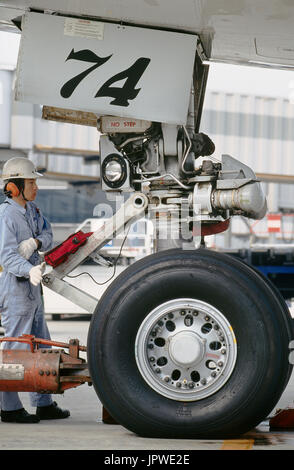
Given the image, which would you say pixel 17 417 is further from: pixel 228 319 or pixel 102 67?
pixel 102 67

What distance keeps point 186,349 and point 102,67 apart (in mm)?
1506

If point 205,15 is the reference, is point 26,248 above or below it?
below

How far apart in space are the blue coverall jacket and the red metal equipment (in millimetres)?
303

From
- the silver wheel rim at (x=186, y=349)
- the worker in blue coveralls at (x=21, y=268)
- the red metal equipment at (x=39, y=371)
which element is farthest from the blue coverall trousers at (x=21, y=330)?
the silver wheel rim at (x=186, y=349)

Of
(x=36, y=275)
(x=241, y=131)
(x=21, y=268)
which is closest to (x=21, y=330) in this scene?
(x=21, y=268)

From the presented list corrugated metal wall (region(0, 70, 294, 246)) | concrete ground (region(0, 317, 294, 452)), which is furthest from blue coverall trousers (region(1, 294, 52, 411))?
corrugated metal wall (region(0, 70, 294, 246))

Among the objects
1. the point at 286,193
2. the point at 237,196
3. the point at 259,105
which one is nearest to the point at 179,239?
the point at 237,196

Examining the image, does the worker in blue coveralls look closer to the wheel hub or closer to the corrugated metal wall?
the wheel hub

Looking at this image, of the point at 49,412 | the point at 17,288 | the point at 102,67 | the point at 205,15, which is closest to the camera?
the point at 205,15

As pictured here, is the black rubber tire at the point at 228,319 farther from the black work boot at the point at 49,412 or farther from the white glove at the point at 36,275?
the black work boot at the point at 49,412

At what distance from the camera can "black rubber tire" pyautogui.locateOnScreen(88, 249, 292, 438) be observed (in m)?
4.06

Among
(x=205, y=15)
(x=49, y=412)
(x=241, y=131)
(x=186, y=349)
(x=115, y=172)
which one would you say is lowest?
(x=49, y=412)

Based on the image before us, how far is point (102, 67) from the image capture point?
4367mm

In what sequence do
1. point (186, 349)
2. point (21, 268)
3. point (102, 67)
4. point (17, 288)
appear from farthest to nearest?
point (17, 288) → point (21, 268) → point (102, 67) → point (186, 349)
